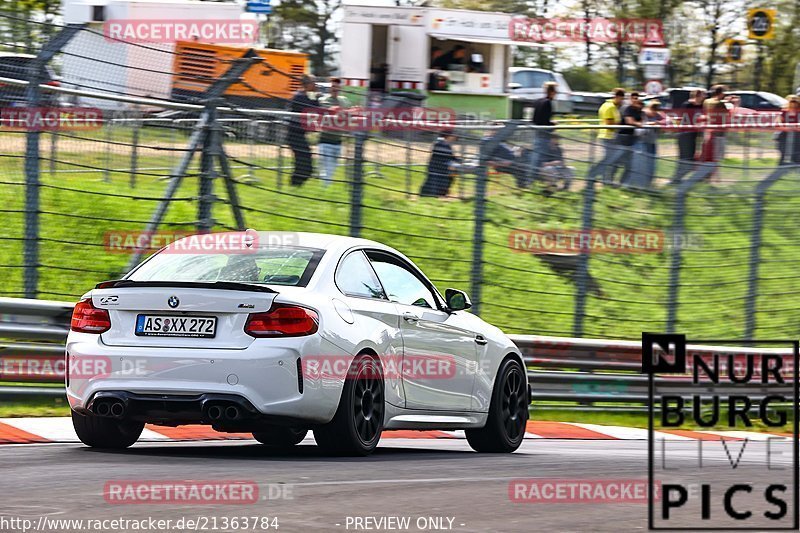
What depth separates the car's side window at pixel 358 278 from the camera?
29.4 feet

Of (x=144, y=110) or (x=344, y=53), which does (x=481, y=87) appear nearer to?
(x=344, y=53)

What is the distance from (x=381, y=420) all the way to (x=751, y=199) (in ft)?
26.4

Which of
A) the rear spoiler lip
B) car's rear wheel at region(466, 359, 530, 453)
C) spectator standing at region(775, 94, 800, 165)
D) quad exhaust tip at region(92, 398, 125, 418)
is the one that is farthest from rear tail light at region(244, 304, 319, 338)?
spectator standing at region(775, 94, 800, 165)

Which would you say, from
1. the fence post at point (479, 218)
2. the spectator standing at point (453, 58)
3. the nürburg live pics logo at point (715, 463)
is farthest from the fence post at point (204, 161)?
the spectator standing at point (453, 58)

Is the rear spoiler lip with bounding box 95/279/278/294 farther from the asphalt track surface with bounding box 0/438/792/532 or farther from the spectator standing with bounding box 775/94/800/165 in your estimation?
the spectator standing with bounding box 775/94/800/165

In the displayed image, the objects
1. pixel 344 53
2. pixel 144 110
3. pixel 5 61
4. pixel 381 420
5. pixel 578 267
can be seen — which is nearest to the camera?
pixel 381 420

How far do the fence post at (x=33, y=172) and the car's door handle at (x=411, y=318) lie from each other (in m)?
3.75

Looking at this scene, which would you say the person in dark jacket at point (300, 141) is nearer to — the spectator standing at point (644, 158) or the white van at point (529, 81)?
the spectator standing at point (644, 158)

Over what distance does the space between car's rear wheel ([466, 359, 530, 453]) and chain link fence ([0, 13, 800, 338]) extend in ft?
10.4

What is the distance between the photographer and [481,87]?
32.3m

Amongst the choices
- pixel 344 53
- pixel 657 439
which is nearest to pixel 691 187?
pixel 657 439

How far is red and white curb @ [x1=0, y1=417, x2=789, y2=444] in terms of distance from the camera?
32.7 feet

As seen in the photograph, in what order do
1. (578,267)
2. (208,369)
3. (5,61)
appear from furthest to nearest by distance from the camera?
1. (578,267)
2. (5,61)
3. (208,369)

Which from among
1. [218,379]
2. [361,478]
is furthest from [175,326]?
[361,478]
